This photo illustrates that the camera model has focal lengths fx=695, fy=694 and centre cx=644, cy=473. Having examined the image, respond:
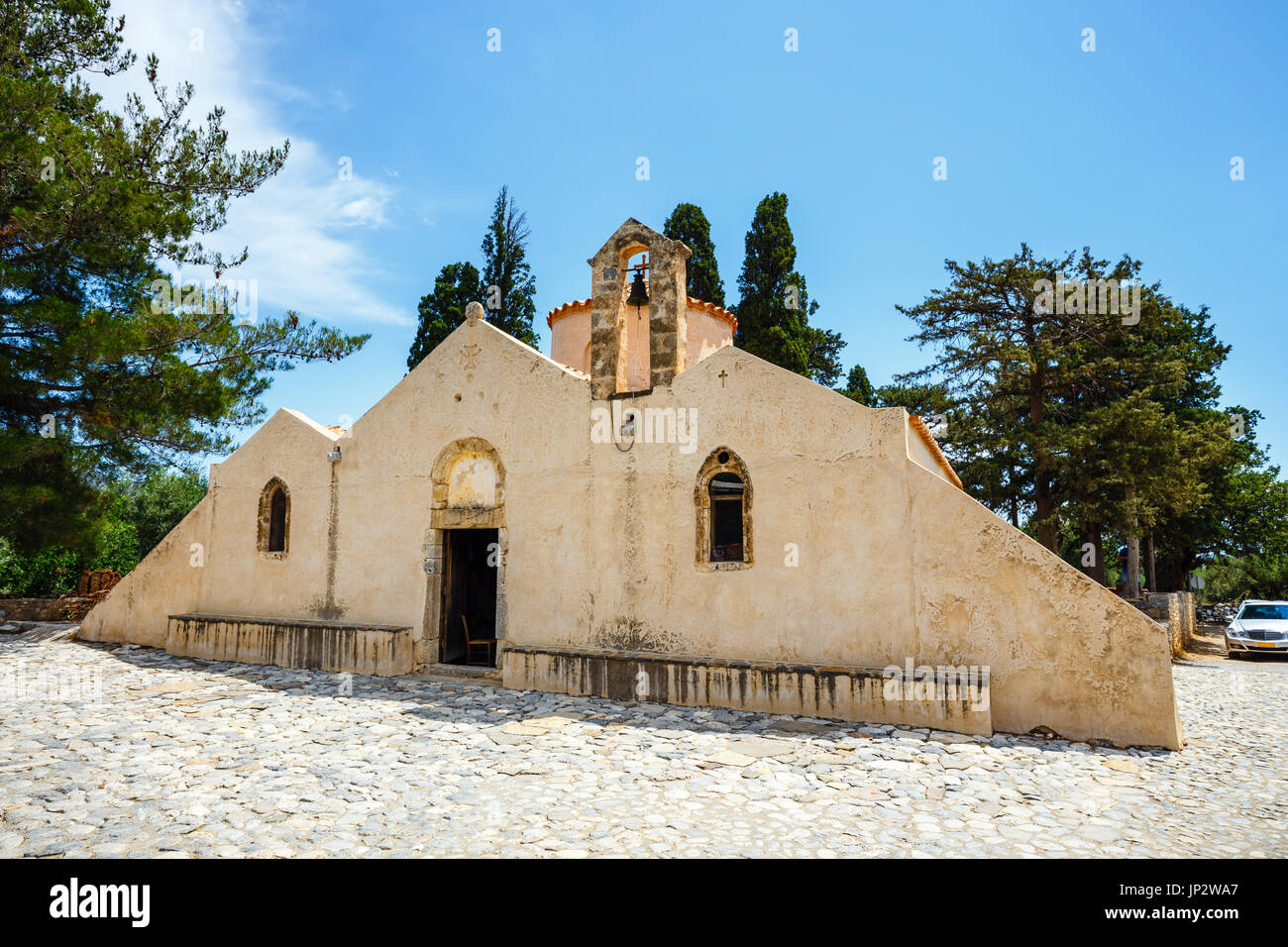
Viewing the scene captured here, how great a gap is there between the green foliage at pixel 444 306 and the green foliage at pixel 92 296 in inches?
341

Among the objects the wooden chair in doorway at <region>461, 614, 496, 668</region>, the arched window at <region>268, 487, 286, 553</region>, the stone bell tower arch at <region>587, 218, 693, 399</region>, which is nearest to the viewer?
the stone bell tower arch at <region>587, 218, 693, 399</region>

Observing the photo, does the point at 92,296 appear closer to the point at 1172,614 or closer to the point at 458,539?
the point at 458,539

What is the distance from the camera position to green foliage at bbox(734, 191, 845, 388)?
73.5ft

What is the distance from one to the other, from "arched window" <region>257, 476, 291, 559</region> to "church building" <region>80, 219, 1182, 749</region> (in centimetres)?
5

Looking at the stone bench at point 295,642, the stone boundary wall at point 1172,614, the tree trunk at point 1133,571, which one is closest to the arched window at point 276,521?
the stone bench at point 295,642

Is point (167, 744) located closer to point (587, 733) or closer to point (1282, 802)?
point (587, 733)

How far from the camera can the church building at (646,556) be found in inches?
294

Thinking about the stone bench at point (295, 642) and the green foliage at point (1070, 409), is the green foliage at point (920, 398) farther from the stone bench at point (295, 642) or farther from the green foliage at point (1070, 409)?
the stone bench at point (295, 642)

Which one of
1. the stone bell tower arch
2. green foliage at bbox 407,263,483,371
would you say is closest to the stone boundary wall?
the stone bell tower arch

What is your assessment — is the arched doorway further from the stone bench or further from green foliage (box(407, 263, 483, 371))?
green foliage (box(407, 263, 483, 371))

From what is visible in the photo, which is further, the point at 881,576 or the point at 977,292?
the point at 977,292

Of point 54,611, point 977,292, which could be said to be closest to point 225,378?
point 54,611

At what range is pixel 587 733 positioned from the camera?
24.6ft

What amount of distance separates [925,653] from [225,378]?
14.7m
